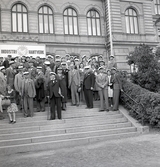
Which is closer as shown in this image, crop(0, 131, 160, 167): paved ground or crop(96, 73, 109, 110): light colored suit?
crop(0, 131, 160, 167): paved ground

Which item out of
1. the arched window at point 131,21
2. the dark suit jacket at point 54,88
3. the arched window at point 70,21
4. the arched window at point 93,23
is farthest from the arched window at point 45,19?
the dark suit jacket at point 54,88

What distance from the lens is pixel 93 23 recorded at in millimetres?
24891

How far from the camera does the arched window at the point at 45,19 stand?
2286 cm

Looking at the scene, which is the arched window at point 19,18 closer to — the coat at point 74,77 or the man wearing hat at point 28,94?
the coat at point 74,77

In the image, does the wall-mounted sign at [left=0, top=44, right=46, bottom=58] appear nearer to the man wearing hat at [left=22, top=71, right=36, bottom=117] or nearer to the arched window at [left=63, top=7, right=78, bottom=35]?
the arched window at [left=63, top=7, right=78, bottom=35]

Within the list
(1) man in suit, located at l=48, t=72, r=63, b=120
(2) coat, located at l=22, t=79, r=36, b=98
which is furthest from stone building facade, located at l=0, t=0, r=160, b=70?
(1) man in suit, located at l=48, t=72, r=63, b=120

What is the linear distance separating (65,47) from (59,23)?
255cm

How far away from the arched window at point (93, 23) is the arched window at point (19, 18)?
681 cm

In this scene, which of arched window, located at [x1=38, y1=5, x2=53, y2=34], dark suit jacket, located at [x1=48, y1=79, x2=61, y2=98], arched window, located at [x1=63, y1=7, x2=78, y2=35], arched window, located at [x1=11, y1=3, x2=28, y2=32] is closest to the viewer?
dark suit jacket, located at [x1=48, y1=79, x2=61, y2=98]

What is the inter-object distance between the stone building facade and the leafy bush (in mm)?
9173

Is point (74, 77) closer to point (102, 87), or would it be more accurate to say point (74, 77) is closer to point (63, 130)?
point (102, 87)

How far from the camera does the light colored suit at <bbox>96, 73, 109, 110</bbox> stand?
1169 centimetres

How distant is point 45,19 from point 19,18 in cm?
259

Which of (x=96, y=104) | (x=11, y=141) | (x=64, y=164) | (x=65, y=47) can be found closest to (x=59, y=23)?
(x=65, y=47)
